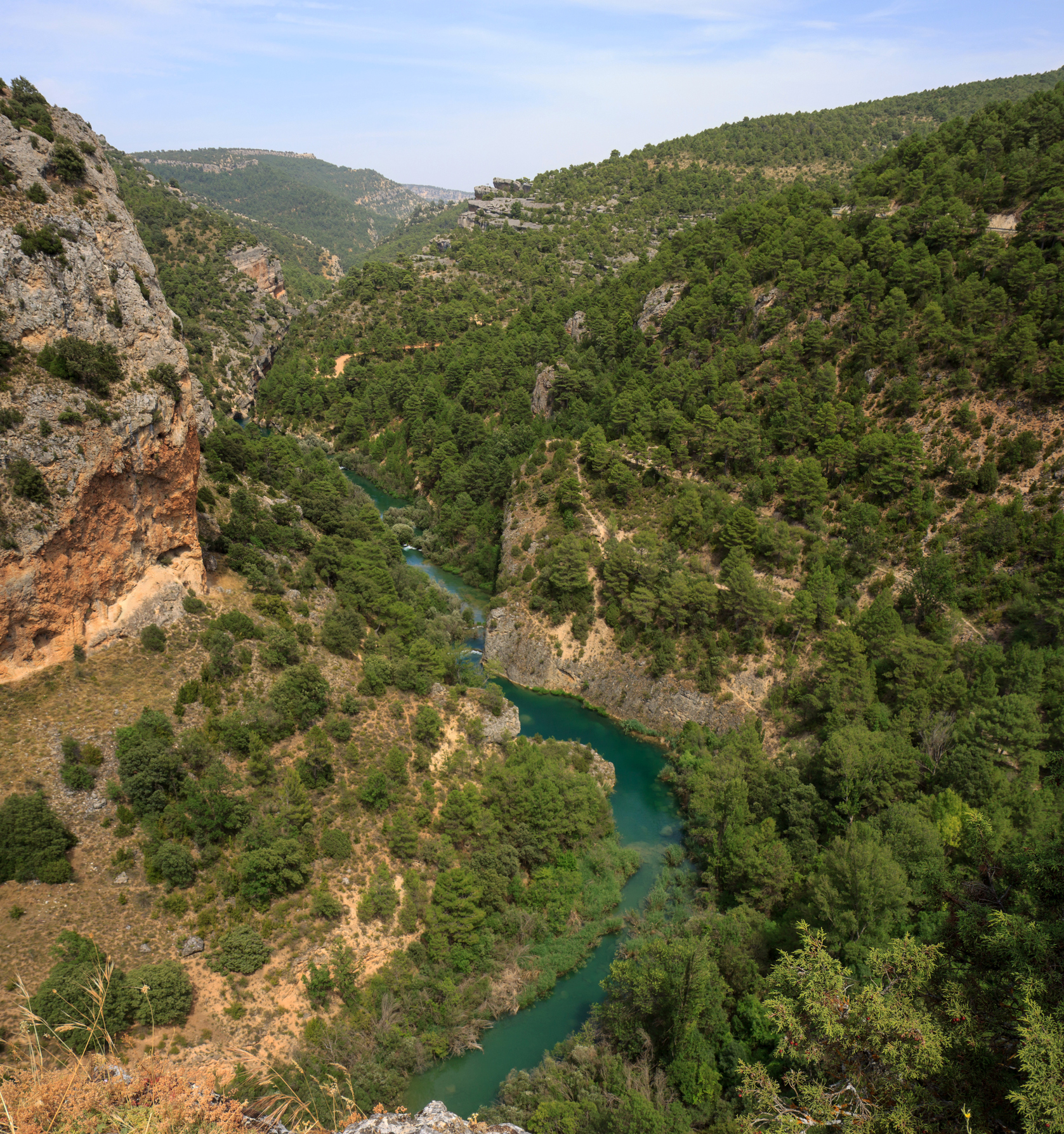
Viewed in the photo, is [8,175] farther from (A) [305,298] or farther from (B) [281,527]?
(A) [305,298]

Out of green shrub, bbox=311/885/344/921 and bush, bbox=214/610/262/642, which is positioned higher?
bush, bbox=214/610/262/642

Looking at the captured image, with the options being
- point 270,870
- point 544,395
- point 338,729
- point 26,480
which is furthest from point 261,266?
point 270,870

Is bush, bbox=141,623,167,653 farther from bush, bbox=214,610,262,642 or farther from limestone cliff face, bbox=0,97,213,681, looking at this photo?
bush, bbox=214,610,262,642

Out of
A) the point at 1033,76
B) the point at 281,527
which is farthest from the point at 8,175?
the point at 1033,76

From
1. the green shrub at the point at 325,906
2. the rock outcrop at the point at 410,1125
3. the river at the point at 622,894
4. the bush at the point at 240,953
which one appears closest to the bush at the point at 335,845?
the green shrub at the point at 325,906

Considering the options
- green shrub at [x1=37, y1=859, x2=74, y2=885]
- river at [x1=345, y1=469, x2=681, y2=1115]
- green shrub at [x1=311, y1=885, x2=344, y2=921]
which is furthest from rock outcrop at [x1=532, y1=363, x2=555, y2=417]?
green shrub at [x1=37, y1=859, x2=74, y2=885]
